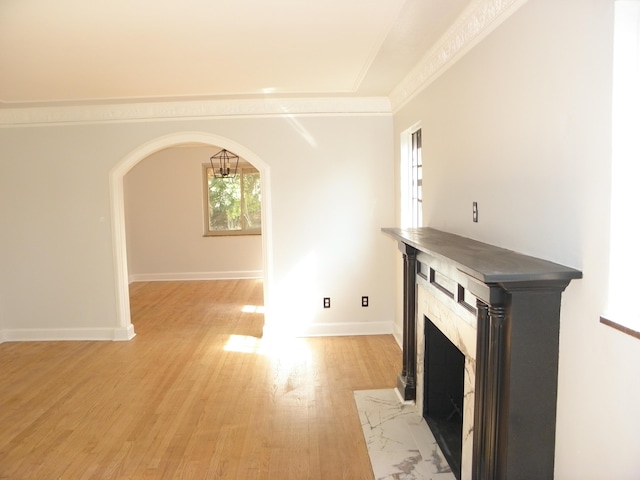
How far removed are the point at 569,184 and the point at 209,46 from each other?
249cm

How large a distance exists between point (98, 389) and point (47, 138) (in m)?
2.86

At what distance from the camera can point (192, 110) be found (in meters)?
4.95

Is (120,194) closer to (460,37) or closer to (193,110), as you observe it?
(193,110)

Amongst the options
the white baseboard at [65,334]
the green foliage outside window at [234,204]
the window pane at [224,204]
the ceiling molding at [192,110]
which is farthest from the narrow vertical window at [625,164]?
the window pane at [224,204]

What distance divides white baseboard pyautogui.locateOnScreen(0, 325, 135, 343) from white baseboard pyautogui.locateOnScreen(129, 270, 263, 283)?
11.8ft

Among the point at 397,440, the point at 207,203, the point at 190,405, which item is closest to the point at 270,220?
the point at 190,405

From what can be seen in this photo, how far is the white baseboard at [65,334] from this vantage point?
5.26 m

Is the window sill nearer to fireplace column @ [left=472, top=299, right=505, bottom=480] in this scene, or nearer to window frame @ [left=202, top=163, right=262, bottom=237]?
fireplace column @ [left=472, top=299, right=505, bottom=480]

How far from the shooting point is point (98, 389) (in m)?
3.92

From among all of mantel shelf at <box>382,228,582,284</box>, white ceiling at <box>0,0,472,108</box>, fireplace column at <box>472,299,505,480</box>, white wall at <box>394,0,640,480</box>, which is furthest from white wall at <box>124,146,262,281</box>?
fireplace column at <box>472,299,505,480</box>

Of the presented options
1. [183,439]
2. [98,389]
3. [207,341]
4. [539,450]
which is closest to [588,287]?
[539,450]

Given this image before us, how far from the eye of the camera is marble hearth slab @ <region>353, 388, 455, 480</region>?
2662 mm

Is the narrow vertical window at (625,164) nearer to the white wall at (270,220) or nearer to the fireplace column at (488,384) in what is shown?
the fireplace column at (488,384)

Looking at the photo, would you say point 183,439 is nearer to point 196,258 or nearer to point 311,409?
point 311,409
